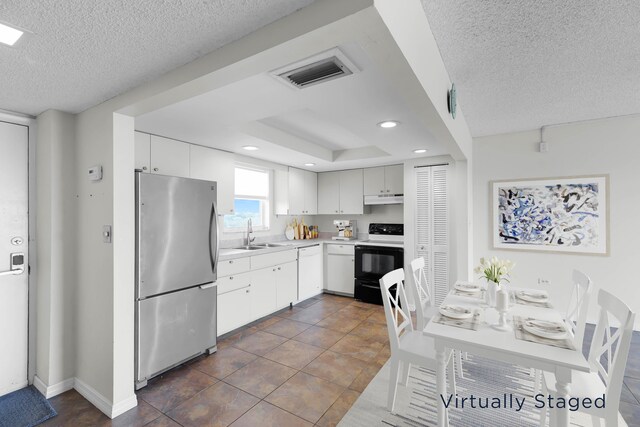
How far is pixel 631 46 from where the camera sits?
1863mm

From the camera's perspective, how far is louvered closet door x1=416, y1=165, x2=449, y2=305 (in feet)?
13.1

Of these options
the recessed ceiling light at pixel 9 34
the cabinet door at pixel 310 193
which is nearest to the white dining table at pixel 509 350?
the recessed ceiling light at pixel 9 34

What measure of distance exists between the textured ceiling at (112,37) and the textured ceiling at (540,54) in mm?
933

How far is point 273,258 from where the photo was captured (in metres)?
3.89

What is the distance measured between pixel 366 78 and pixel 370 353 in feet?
7.85

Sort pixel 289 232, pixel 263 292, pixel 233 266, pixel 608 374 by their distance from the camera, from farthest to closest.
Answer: pixel 289 232 < pixel 263 292 < pixel 233 266 < pixel 608 374

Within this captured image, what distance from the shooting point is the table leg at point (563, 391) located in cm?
140

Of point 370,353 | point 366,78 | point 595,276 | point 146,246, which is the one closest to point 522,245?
point 595,276

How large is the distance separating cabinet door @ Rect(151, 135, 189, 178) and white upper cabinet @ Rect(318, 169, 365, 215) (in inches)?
101

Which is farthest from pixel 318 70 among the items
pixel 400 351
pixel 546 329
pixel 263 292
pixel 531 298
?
pixel 263 292

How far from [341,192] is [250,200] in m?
1.55

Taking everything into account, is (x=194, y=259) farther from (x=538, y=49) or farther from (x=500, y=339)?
(x=538, y=49)

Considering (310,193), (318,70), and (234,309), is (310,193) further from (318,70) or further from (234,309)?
(318,70)

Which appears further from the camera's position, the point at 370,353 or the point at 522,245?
the point at 522,245
